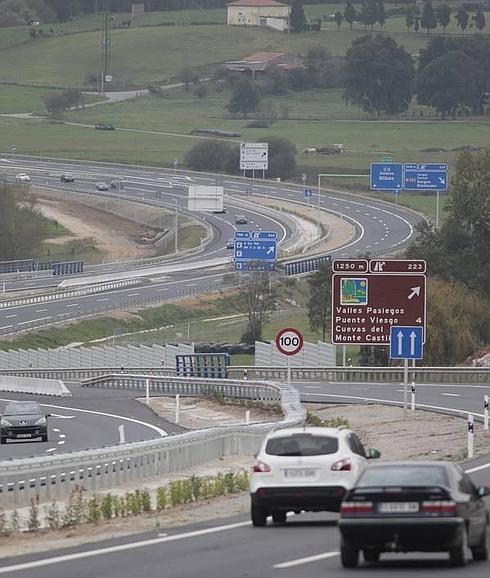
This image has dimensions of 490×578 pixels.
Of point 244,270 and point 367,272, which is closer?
point 367,272

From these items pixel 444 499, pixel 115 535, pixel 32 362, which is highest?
pixel 444 499

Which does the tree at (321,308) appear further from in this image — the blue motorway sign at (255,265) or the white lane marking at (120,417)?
the white lane marking at (120,417)

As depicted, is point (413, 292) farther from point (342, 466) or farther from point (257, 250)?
point (257, 250)

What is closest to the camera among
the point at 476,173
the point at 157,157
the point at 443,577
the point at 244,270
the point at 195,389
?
the point at 443,577

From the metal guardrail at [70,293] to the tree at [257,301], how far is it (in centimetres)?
915

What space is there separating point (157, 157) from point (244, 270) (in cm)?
8397

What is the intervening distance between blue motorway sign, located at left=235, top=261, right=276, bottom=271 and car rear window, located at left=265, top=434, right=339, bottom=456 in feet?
267

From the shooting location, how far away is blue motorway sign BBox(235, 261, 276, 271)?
105m

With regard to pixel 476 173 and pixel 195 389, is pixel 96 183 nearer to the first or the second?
pixel 476 173

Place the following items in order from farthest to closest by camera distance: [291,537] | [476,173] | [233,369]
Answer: [476,173]
[233,369]
[291,537]

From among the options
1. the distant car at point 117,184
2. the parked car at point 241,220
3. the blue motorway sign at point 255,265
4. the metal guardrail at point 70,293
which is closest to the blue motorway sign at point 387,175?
the blue motorway sign at point 255,265

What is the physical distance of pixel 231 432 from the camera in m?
38.0

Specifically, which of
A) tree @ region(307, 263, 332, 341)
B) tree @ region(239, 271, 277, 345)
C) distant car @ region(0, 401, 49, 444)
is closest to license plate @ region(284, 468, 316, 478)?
distant car @ region(0, 401, 49, 444)

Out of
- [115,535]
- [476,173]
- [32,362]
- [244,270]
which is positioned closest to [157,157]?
[244,270]
